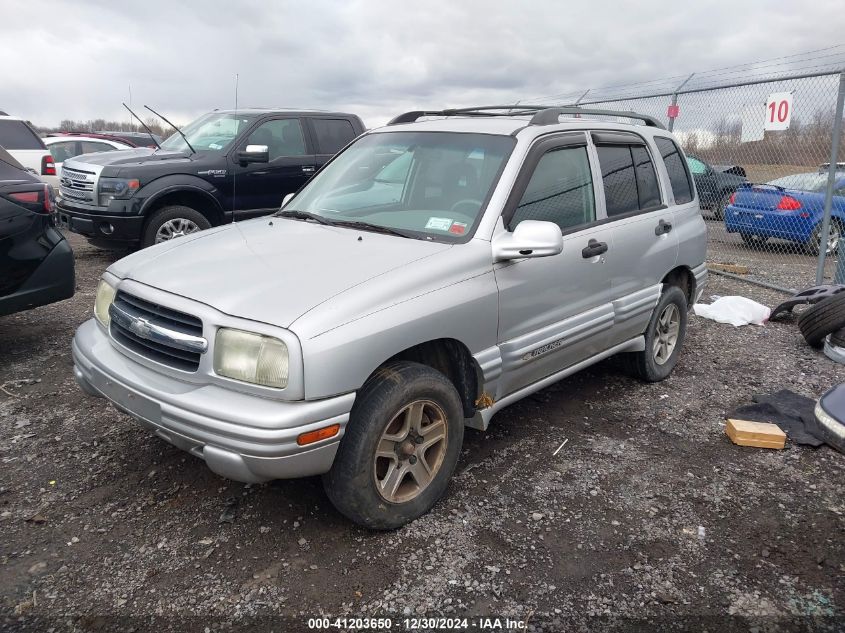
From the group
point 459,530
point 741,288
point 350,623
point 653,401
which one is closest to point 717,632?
point 459,530

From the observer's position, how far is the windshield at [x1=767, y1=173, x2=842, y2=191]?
9.96m

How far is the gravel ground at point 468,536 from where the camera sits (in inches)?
102

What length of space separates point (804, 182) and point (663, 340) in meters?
6.86

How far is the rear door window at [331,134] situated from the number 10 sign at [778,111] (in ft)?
16.8

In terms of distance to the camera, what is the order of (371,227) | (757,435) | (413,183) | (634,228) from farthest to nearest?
(634,228) → (757,435) → (413,183) → (371,227)

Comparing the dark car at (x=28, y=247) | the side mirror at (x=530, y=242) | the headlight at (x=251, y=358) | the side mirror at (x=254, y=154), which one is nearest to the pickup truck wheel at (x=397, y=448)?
the headlight at (x=251, y=358)

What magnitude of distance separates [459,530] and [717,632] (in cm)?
113

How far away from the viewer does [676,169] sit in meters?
4.98

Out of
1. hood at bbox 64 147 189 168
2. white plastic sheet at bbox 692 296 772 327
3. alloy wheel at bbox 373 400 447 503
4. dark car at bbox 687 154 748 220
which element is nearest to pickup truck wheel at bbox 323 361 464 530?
alloy wheel at bbox 373 400 447 503

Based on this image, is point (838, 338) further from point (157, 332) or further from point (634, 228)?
point (157, 332)

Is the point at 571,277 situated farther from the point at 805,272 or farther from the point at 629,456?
the point at 805,272

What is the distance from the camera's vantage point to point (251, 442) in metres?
2.48

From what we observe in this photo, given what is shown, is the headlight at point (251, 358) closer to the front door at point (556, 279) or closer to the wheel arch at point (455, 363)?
the wheel arch at point (455, 363)

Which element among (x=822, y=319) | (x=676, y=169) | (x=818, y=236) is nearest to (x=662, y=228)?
(x=676, y=169)
